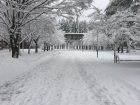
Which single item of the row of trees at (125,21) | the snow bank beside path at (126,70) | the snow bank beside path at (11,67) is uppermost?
the row of trees at (125,21)

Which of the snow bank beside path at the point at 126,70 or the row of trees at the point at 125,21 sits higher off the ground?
the row of trees at the point at 125,21

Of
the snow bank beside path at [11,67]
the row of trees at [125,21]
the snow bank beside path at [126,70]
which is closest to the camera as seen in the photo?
the snow bank beside path at [126,70]

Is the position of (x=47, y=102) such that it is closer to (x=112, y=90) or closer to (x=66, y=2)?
(x=112, y=90)

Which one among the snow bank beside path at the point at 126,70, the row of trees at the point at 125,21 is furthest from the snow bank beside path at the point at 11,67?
the row of trees at the point at 125,21

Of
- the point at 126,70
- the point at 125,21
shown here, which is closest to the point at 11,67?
the point at 126,70

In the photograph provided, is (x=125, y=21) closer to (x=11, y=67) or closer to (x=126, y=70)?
(x=126, y=70)

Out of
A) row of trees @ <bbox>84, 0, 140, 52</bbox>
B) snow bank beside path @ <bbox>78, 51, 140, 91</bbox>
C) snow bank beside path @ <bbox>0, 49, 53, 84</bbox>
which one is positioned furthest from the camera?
row of trees @ <bbox>84, 0, 140, 52</bbox>

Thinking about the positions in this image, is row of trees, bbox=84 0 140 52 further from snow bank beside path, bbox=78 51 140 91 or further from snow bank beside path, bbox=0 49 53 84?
snow bank beside path, bbox=0 49 53 84

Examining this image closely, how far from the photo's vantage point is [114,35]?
10992 millimetres

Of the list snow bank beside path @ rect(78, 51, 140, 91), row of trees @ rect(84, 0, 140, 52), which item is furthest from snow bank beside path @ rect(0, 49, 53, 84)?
row of trees @ rect(84, 0, 140, 52)

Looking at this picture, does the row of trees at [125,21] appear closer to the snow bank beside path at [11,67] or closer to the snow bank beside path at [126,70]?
the snow bank beside path at [126,70]

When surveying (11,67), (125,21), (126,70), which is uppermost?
(125,21)

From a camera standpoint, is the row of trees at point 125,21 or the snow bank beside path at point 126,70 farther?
the row of trees at point 125,21

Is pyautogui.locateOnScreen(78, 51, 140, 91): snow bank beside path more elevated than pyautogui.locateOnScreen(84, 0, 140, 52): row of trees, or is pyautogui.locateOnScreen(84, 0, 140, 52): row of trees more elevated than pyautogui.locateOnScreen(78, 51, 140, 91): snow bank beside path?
pyautogui.locateOnScreen(84, 0, 140, 52): row of trees
